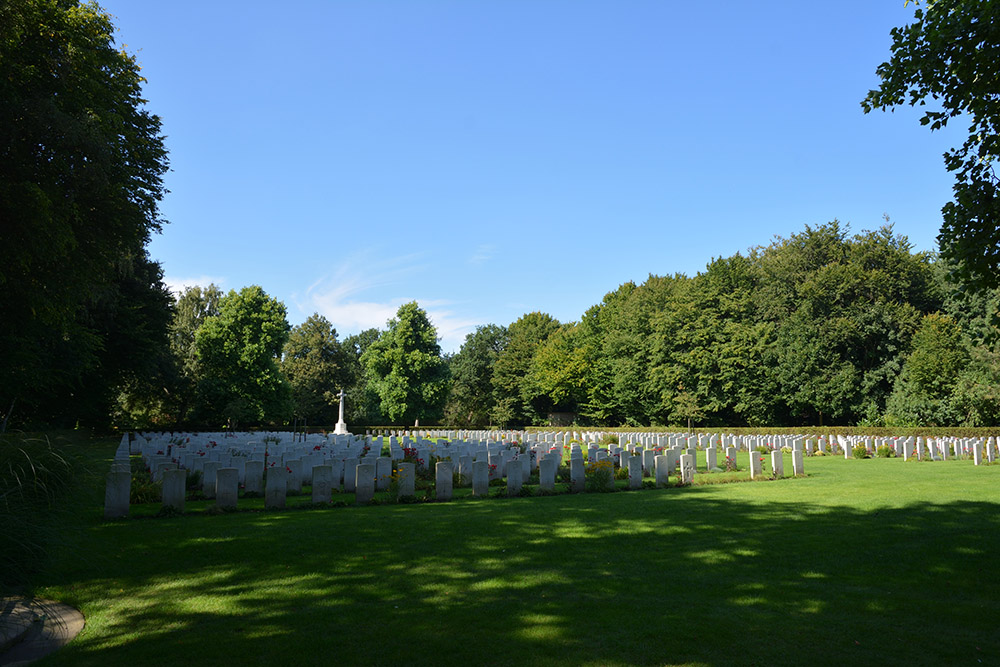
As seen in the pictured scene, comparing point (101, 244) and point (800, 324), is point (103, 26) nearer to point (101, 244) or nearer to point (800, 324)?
point (101, 244)

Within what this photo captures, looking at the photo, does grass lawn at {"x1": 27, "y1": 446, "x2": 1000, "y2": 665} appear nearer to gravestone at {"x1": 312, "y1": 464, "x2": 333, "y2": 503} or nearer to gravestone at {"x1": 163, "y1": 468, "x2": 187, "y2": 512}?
gravestone at {"x1": 163, "y1": 468, "x2": 187, "y2": 512}

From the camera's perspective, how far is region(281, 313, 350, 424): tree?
2477 inches

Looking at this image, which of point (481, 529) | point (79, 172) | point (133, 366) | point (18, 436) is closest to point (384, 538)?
point (481, 529)

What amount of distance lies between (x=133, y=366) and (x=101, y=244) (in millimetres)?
19908

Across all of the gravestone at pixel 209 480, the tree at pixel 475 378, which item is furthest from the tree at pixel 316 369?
the gravestone at pixel 209 480

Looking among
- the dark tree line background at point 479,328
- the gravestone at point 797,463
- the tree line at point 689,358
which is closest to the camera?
the dark tree line background at point 479,328

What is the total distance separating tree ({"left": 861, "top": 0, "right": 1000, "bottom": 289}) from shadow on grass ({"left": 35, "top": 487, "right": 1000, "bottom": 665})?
3.88 metres

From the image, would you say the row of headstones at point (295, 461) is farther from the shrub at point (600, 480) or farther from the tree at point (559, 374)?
the tree at point (559, 374)

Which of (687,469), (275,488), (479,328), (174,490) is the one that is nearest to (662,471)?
(687,469)

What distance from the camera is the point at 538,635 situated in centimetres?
466

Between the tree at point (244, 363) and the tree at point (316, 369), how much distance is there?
10.4 metres

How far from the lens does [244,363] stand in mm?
47594

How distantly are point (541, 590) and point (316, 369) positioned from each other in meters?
62.1

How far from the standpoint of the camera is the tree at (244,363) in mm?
46906
